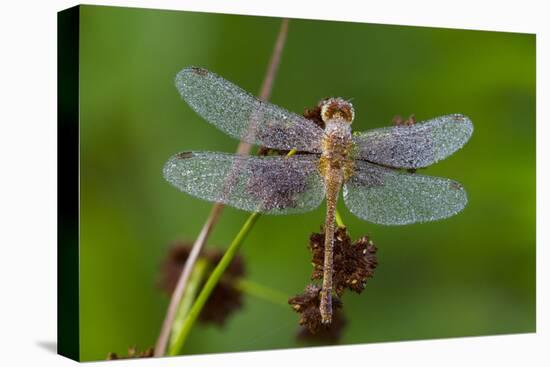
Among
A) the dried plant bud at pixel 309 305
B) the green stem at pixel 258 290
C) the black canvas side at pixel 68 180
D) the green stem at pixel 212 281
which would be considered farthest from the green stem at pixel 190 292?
the black canvas side at pixel 68 180

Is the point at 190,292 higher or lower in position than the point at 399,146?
lower

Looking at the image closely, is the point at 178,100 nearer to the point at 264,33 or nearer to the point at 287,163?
the point at 264,33

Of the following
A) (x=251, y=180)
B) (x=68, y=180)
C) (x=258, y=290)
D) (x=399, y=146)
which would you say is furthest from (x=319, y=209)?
(x=68, y=180)

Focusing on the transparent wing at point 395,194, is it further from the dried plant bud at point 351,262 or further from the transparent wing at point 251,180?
Answer: the dried plant bud at point 351,262

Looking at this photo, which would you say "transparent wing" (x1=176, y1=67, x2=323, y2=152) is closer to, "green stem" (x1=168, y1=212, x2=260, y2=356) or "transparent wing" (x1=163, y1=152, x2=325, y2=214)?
"transparent wing" (x1=163, y1=152, x2=325, y2=214)

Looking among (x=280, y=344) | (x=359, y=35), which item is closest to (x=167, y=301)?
(x=280, y=344)

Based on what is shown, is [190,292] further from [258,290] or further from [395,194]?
[395,194]
